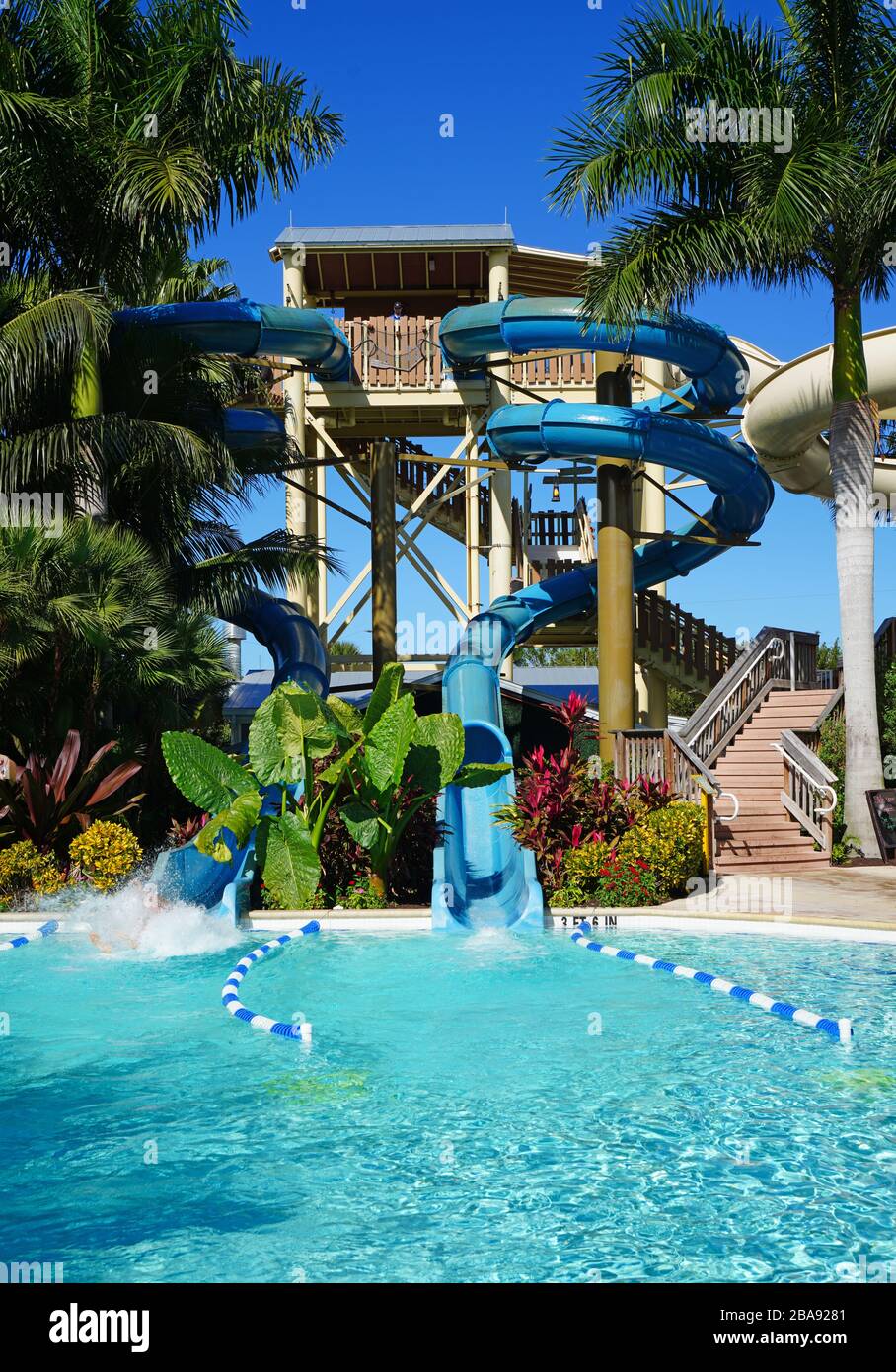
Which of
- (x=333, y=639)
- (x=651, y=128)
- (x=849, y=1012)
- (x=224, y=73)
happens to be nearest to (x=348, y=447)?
(x=333, y=639)

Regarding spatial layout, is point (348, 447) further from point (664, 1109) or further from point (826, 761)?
point (664, 1109)

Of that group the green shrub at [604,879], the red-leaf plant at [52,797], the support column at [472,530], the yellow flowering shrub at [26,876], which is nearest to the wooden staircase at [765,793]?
the green shrub at [604,879]

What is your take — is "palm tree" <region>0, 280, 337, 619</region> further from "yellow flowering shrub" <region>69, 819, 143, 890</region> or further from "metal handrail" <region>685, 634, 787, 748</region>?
"metal handrail" <region>685, 634, 787, 748</region>

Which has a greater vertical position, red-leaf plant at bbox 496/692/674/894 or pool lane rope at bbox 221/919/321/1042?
red-leaf plant at bbox 496/692/674/894

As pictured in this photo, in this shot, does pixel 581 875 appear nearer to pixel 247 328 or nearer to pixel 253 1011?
pixel 253 1011

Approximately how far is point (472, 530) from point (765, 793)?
902 centimetres

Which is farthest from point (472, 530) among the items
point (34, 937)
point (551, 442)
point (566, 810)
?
point (34, 937)

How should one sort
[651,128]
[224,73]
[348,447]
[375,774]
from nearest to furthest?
[375,774], [651,128], [224,73], [348,447]

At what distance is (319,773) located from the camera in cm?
1252

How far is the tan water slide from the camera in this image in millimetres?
15758

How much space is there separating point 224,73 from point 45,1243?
45.8ft

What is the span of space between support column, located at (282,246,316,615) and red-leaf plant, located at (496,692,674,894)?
9.48m

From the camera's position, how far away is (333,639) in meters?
21.2

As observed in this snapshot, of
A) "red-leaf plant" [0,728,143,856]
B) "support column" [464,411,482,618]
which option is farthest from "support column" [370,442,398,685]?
"red-leaf plant" [0,728,143,856]
